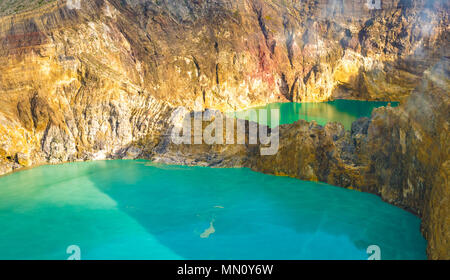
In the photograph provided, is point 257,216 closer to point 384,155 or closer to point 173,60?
point 384,155

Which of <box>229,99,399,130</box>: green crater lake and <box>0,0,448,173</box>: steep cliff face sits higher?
<box>0,0,448,173</box>: steep cliff face

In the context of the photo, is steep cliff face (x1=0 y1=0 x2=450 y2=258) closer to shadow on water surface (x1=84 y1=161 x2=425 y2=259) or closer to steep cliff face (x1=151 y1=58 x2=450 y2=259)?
steep cliff face (x1=151 y1=58 x2=450 y2=259)

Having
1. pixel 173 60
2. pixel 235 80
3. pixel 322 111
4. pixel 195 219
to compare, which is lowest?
pixel 195 219

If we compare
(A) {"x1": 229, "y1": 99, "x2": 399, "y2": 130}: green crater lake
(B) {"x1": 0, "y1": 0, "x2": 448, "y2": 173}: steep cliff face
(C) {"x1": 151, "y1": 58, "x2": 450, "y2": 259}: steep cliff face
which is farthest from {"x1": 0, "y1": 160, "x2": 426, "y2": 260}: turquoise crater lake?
(A) {"x1": 229, "y1": 99, "x2": 399, "y2": 130}: green crater lake

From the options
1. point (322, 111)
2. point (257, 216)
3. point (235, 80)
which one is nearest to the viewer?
point (257, 216)

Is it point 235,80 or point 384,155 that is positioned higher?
point 235,80

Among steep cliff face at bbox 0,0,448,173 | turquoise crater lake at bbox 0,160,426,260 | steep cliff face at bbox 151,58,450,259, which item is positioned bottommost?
turquoise crater lake at bbox 0,160,426,260

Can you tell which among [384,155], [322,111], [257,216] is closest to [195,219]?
[257,216]
